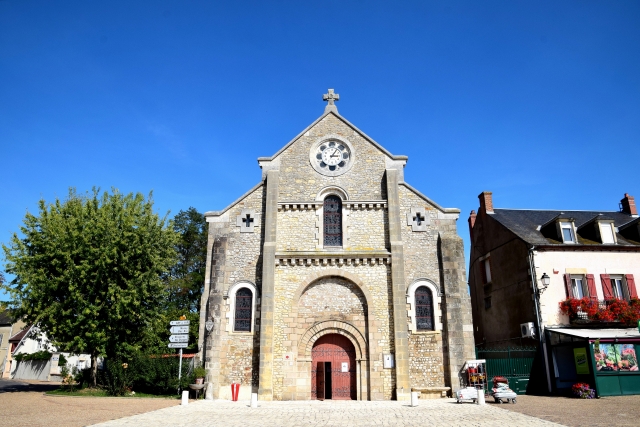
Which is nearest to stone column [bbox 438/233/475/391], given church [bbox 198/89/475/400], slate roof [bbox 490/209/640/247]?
church [bbox 198/89/475/400]

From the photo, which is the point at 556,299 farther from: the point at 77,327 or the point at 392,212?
the point at 77,327

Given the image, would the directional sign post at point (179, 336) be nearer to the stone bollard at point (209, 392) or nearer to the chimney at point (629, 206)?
the stone bollard at point (209, 392)

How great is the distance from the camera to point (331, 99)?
75.3ft

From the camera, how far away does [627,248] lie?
72.8 feet

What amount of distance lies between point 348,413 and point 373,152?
487 inches

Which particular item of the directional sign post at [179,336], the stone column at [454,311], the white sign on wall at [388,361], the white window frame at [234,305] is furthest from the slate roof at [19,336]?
the stone column at [454,311]

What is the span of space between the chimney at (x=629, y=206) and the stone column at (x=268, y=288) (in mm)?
21300

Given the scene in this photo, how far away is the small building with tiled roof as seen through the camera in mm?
18641

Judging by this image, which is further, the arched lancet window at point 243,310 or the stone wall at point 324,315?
the arched lancet window at point 243,310

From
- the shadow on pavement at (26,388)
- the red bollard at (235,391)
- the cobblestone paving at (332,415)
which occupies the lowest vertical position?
the shadow on pavement at (26,388)

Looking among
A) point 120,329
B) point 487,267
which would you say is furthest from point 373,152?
point 120,329

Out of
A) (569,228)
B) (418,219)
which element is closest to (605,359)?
(569,228)

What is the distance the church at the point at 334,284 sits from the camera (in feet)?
60.6

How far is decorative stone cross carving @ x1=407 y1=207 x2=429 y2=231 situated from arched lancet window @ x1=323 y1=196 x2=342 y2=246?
128 inches
